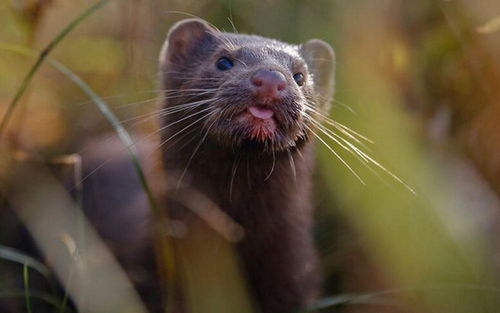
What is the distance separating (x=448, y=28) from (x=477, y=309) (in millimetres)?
1806

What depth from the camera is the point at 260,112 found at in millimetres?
3053

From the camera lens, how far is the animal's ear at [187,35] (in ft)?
12.7

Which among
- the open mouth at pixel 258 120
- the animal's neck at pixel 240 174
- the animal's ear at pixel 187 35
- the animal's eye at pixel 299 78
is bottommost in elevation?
the animal's neck at pixel 240 174

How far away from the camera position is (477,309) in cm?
308

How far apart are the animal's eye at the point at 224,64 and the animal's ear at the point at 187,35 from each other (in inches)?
16.4

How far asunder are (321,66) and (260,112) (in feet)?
3.19

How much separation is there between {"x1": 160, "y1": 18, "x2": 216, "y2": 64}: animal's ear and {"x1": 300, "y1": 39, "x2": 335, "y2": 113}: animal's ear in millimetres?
464

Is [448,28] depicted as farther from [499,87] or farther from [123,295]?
[123,295]

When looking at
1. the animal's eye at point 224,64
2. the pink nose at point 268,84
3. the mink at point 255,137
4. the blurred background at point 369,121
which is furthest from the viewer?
the animal's eye at point 224,64

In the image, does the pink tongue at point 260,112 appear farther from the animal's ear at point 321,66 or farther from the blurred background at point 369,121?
the animal's ear at point 321,66

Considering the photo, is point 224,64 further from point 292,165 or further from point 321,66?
point 321,66

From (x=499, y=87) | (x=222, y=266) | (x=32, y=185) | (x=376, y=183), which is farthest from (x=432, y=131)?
(x=32, y=185)

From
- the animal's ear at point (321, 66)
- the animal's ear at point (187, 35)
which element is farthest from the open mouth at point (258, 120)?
the animal's ear at point (187, 35)

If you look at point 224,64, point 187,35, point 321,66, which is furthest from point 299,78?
point 187,35
